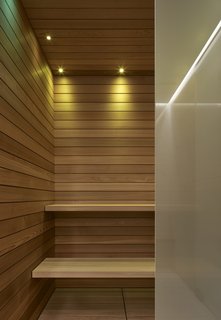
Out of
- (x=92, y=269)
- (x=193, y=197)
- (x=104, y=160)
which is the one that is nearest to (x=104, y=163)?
(x=104, y=160)

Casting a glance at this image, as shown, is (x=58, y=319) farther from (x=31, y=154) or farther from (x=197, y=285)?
(x=197, y=285)

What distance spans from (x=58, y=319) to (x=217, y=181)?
8.29 feet

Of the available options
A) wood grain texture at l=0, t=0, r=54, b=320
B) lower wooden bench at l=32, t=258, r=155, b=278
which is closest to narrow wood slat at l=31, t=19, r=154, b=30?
wood grain texture at l=0, t=0, r=54, b=320

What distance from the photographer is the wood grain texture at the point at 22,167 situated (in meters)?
1.92

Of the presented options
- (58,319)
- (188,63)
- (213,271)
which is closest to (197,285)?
(213,271)

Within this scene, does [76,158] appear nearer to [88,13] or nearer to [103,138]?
[103,138]

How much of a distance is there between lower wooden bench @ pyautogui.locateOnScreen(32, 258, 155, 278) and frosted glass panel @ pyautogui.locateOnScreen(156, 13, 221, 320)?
5.39 ft

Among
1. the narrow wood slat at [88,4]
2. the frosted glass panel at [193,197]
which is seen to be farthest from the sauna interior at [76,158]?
the frosted glass panel at [193,197]

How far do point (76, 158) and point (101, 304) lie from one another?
150 centimetres

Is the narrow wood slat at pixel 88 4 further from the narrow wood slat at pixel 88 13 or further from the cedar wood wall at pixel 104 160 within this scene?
the cedar wood wall at pixel 104 160

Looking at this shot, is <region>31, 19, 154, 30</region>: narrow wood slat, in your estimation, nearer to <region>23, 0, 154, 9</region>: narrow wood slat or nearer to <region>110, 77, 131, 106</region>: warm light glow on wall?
<region>23, 0, 154, 9</region>: narrow wood slat

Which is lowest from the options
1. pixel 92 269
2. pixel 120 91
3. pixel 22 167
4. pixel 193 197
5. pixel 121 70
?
pixel 92 269

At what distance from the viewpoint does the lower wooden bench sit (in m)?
2.63

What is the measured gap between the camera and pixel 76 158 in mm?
3607
